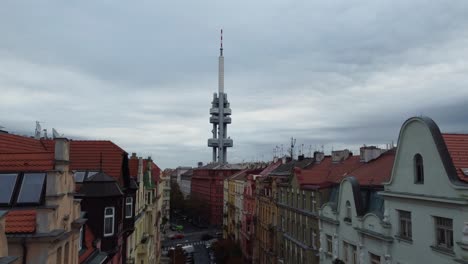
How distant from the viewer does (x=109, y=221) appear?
2597cm

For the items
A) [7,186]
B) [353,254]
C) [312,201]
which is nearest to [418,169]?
[353,254]

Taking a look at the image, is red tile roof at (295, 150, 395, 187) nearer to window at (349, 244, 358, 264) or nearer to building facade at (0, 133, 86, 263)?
window at (349, 244, 358, 264)

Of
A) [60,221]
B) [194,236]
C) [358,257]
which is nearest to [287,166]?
[358,257]

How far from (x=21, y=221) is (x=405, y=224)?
1906 cm

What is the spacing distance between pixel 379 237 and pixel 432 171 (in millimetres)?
6172

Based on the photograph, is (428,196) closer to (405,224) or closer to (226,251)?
(405,224)

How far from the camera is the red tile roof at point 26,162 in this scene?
51.4 ft

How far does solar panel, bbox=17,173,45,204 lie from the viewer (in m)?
14.9

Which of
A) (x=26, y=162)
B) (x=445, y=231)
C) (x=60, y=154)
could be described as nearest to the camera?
(x=26, y=162)

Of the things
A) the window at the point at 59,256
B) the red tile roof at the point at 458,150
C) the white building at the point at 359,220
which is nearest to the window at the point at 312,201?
the white building at the point at 359,220

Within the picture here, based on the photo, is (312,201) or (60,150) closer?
(60,150)

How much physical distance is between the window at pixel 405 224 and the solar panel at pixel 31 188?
18299mm

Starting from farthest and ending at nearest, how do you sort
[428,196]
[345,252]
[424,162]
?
1. [345,252]
2. [424,162]
3. [428,196]

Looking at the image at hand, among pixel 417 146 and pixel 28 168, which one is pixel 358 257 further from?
pixel 28 168
